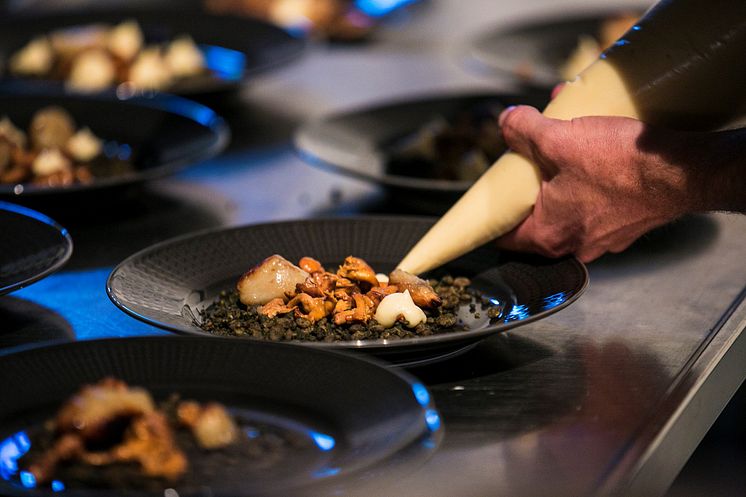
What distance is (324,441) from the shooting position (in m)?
0.93

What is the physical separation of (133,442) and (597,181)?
0.65 m

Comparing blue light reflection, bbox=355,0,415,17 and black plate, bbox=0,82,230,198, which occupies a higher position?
blue light reflection, bbox=355,0,415,17

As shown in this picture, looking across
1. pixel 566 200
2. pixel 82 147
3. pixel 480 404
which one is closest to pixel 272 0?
pixel 82 147

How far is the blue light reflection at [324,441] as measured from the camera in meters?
0.92

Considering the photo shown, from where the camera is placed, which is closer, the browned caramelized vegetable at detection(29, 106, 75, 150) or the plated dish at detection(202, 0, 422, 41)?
the browned caramelized vegetable at detection(29, 106, 75, 150)

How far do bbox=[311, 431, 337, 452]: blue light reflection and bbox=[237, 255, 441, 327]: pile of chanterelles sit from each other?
0.21m

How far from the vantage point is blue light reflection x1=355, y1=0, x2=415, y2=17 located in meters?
3.02

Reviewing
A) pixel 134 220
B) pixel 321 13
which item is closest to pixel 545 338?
pixel 134 220

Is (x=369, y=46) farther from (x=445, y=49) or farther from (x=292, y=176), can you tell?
(x=292, y=176)

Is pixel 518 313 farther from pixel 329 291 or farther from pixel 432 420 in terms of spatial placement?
pixel 432 420

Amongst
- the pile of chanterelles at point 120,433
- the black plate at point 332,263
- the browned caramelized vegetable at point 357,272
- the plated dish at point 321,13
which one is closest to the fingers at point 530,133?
the black plate at point 332,263

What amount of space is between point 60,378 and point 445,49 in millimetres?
1948

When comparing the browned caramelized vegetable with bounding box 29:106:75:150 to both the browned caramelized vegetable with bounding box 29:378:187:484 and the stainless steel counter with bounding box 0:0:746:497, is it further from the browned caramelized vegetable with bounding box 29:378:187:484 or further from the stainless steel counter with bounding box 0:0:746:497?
the browned caramelized vegetable with bounding box 29:378:187:484

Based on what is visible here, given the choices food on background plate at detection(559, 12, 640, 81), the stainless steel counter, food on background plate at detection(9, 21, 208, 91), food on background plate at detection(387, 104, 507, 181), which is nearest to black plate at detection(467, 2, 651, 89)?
food on background plate at detection(559, 12, 640, 81)
